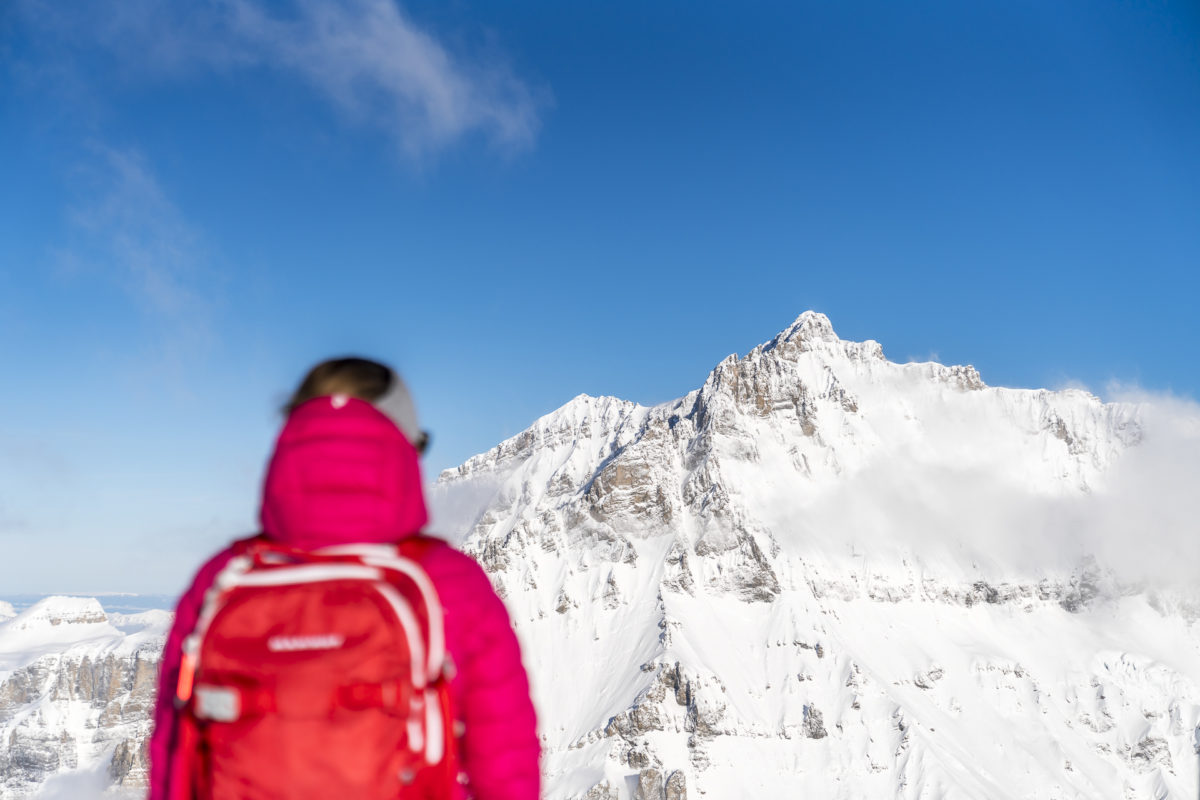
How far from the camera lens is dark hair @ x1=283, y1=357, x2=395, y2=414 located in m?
3.20

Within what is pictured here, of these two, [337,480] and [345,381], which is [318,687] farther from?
[345,381]

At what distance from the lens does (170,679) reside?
121 inches

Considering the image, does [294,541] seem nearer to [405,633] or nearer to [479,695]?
[405,633]

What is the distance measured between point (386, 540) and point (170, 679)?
99cm

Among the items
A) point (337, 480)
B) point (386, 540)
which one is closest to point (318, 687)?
point (386, 540)

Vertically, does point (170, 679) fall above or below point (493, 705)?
above

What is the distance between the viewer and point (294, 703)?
273 cm

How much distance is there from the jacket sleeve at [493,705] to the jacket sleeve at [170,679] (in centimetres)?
96

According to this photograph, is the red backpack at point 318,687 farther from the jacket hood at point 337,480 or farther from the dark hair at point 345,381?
the dark hair at point 345,381

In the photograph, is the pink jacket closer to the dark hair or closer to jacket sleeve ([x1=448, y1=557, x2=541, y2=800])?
jacket sleeve ([x1=448, y1=557, x2=541, y2=800])

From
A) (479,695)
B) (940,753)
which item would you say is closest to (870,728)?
(940,753)

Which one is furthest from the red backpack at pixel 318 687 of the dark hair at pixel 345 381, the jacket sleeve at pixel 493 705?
the dark hair at pixel 345 381

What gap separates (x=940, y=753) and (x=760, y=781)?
46013 mm

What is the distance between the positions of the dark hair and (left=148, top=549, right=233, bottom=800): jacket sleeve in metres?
0.67
